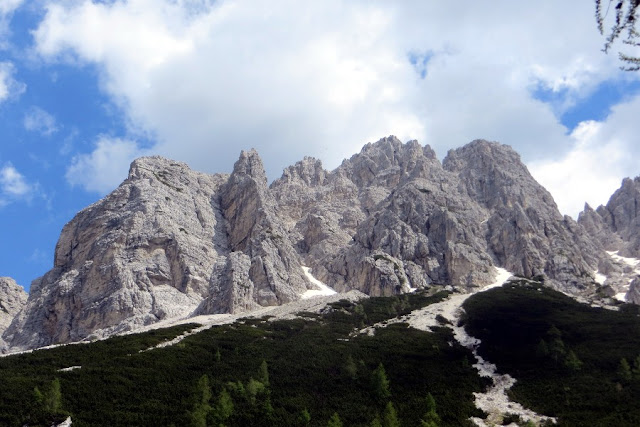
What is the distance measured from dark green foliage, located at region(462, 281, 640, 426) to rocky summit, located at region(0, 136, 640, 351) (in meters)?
32.3

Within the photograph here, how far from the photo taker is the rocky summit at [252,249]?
117688 mm

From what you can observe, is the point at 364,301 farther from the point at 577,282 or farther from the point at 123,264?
the point at 577,282

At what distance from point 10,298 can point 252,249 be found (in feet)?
240

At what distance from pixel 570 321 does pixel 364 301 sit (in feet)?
131

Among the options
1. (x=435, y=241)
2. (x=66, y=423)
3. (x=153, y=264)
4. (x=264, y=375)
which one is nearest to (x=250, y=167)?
(x=153, y=264)

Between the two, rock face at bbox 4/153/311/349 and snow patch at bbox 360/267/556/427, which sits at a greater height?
rock face at bbox 4/153/311/349

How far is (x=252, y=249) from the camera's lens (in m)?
136

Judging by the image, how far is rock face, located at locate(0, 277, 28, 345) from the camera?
149 meters

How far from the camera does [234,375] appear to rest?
62094 millimetres

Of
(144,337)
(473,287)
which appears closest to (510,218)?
(473,287)

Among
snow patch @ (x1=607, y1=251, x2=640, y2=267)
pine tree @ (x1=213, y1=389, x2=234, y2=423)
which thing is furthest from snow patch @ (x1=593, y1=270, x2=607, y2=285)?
pine tree @ (x1=213, y1=389, x2=234, y2=423)

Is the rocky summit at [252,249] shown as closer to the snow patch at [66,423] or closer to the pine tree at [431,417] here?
the snow patch at [66,423]

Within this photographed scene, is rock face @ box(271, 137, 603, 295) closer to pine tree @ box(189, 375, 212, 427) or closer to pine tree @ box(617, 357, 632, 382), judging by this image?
pine tree @ box(617, 357, 632, 382)

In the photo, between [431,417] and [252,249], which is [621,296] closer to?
[252,249]
